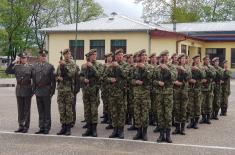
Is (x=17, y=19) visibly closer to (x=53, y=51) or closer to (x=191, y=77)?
(x=53, y=51)

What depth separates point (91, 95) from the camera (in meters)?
10.4

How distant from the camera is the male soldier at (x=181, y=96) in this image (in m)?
10.9

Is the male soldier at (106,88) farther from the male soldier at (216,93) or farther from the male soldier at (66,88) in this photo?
the male soldier at (216,93)

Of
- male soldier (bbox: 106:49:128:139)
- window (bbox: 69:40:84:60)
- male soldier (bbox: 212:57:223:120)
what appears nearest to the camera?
male soldier (bbox: 106:49:128:139)

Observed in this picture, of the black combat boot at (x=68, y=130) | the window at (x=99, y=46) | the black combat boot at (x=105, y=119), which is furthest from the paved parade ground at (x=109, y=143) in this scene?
the window at (x=99, y=46)

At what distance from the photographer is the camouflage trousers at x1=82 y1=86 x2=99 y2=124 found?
10.4 metres

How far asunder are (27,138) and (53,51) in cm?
2796

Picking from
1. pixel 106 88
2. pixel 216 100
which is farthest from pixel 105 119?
pixel 216 100

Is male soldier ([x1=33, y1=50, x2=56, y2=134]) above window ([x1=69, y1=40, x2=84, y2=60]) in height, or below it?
below

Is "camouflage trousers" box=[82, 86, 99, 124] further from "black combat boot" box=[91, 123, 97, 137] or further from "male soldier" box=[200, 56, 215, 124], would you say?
"male soldier" box=[200, 56, 215, 124]

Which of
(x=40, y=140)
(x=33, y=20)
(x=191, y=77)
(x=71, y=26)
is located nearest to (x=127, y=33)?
(x=71, y=26)

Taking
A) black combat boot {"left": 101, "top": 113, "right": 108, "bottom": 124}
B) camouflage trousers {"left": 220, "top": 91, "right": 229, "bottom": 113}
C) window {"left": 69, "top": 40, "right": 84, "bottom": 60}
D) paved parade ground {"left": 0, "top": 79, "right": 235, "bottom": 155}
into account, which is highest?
window {"left": 69, "top": 40, "right": 84, "bottom": 60}

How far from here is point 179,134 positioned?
1095 cm

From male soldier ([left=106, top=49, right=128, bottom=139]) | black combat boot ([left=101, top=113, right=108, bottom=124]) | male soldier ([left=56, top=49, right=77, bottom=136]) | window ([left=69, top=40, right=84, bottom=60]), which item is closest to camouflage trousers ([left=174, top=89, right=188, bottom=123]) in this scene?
male soldier ([left=106, top=49, right=128, bottom=139])
